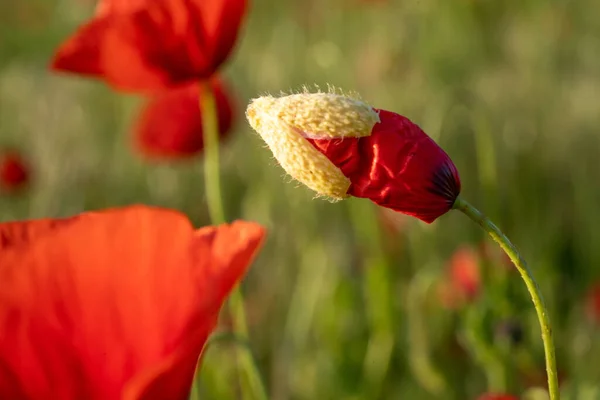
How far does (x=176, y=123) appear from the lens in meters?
1.03

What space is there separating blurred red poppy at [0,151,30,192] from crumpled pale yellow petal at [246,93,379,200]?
0.86 metres

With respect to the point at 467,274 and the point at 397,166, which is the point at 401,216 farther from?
the point at 397,166

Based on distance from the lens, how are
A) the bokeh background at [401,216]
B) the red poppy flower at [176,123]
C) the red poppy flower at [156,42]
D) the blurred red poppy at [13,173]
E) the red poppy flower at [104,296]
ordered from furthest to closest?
the blurred red poppy at [13,173]
the red poppy flower at [176,123]
the bokeh background at [401,216]
the red poppy flower at [156,42]
the red poppy flower at [104,296]

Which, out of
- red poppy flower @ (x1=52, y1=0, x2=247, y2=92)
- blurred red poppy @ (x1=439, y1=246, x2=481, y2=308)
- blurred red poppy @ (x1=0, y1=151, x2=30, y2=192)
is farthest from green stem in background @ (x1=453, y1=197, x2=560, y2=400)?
blurred red poppy @ (x1=0, y1=151, x2=30, y2=192)

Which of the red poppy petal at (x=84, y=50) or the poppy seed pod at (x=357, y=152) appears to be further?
the red poppy petal at (x=84, y=50)

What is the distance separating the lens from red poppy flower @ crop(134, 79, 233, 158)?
100 centimetres

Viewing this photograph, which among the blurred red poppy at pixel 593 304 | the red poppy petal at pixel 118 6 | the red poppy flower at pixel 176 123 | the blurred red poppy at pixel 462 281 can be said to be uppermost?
the red poppy petal at pixel 118 6

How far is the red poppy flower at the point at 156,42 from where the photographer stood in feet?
1.94

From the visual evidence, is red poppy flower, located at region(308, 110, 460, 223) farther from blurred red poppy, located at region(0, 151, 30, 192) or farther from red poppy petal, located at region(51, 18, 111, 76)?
blurred red poppy, located at region(0, 151, 30, 192)

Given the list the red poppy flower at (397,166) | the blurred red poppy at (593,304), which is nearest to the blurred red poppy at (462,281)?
the blurred red poppy at (593,304)

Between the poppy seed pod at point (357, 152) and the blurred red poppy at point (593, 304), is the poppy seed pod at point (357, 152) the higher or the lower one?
the higher one

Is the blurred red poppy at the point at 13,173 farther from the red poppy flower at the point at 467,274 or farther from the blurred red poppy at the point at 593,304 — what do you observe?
the blurred red poppy at the point at 593,304

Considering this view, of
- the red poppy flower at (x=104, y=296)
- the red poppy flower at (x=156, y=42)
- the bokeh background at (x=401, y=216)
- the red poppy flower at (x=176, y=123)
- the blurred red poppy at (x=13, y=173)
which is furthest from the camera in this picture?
the blurred red poppy at (x=13, y=173)

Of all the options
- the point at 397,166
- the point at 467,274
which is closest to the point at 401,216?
the point at 467,274
